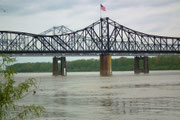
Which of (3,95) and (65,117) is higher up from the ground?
(3,95)

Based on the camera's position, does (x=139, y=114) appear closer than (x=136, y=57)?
Yes

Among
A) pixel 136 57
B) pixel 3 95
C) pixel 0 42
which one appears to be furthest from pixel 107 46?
pixel 3 95

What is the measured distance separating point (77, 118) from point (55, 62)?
387 feet

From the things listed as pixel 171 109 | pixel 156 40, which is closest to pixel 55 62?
pixel 156 40

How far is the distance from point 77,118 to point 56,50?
111 metres

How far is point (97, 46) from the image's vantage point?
13000cm

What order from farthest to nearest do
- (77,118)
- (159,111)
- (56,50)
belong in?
(56,50), (159,111), (77,118)

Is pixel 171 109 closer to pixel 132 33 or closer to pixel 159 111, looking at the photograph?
pixel 159 111

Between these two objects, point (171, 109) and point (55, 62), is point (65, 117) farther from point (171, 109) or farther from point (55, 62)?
point (55, 62)

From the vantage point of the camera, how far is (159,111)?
58.1 ft

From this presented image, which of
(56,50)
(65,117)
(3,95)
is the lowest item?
(65,117)

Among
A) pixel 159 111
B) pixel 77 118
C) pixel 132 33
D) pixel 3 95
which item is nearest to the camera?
pixel 3 95

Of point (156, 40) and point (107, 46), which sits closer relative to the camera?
point (107, 46)

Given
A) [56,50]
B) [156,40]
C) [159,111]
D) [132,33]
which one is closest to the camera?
[159,111]
